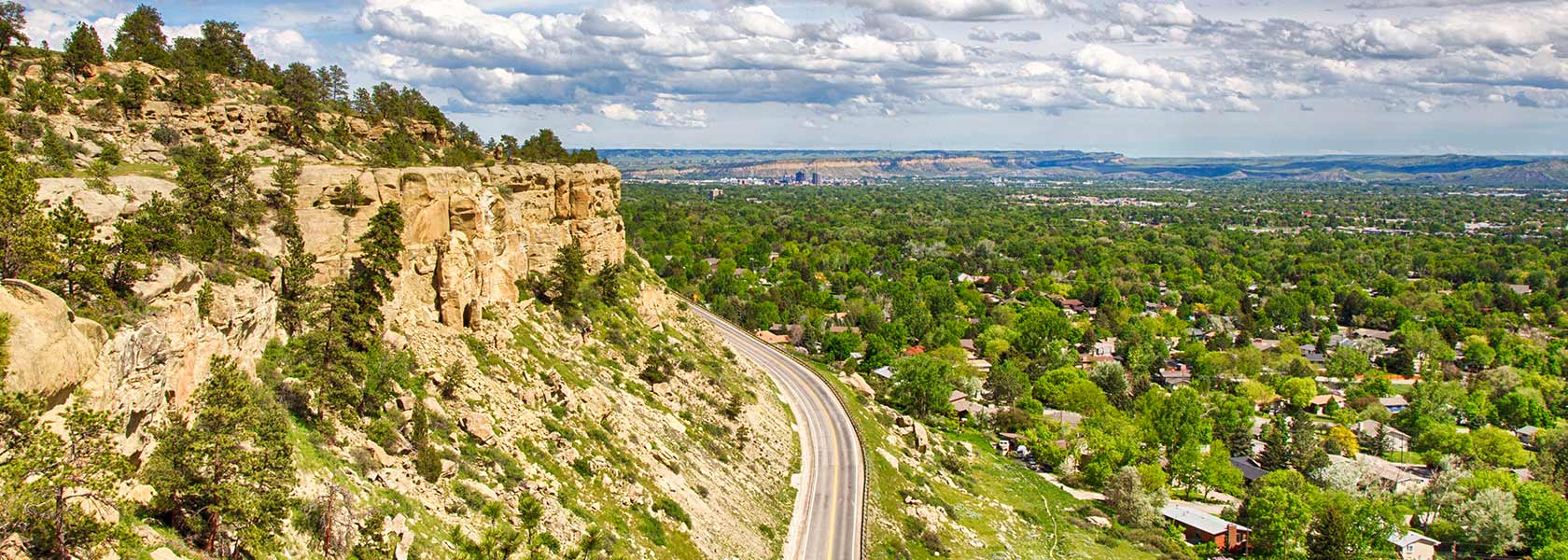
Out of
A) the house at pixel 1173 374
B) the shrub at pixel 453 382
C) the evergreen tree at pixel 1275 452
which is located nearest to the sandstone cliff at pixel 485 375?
the shrub at pixel 453 382

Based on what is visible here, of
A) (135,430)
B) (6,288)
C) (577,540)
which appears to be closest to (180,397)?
(135,430)

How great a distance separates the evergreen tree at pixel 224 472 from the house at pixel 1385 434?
76.7 meters

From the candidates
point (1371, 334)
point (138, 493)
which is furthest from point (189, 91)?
point (1371, 334)

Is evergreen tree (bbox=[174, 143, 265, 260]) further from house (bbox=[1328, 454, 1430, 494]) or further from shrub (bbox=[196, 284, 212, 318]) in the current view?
house (bbox=[1328, 454, 1430, 494])

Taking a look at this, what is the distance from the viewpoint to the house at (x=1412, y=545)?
51.9 metres

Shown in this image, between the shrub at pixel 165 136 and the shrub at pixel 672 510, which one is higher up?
the shrub at pixel 165 136

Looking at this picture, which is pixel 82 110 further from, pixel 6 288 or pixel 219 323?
pixel 6 288

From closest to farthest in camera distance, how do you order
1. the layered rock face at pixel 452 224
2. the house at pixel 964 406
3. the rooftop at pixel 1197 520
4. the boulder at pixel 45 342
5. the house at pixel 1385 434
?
the boulder at pixel 45 342
the layered rock face at pixel 452 224
the rooftop at pixel 1197 520
the house at pixel 1385 434
the house at pixel 964 406

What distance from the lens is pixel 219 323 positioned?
77.9ft

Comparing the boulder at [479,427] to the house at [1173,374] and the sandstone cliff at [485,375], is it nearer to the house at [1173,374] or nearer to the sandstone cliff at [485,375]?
the sandstone cliff at [485,375]

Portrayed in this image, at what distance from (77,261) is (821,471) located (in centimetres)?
3443

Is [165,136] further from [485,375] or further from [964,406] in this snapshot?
[964,406]

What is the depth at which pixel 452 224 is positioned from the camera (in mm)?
39500

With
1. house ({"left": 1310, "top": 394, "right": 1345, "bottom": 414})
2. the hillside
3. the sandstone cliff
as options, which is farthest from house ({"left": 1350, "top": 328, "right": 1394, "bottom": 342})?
the hillside
